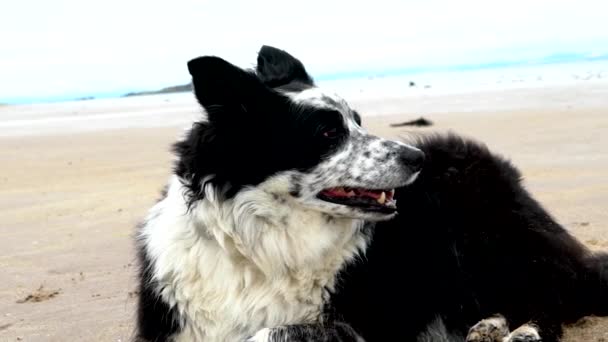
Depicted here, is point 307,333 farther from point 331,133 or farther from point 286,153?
point 331,133

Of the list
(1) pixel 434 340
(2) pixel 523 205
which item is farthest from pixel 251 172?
(2) pixel 523 205

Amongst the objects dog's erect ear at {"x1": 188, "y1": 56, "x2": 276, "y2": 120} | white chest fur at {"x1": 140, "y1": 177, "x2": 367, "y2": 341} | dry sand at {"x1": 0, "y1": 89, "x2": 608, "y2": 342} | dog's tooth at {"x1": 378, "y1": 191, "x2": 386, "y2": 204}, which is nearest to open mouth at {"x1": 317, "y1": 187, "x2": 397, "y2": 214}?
dog's tooth at {"x1": 378, "y1": 191, "x2": 386, "y2": 204}

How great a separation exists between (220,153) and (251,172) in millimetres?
178

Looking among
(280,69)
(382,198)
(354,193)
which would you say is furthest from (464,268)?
(280,69)

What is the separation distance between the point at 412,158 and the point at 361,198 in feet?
1.07

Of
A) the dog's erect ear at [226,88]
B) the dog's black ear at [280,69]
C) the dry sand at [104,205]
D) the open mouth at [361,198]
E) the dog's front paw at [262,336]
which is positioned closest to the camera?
the dog's front paw at [262,336]

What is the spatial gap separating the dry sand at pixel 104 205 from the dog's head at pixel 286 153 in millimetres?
1253

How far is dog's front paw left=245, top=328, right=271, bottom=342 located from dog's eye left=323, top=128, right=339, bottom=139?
39.5 inches

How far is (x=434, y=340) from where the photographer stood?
3758mm

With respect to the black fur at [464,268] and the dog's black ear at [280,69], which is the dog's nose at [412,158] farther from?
the dog's black ear at [280,69]

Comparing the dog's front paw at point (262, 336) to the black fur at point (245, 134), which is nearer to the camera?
the dog's front paw at point (262, 336)

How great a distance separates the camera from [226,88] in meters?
3.41

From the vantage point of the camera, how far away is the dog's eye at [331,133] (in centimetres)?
359

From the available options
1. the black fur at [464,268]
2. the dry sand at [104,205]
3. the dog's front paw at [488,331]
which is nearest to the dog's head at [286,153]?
the black fur at [464,268]
